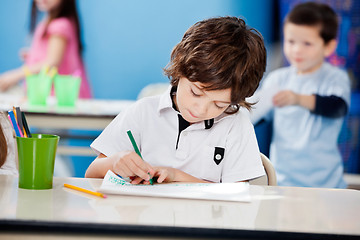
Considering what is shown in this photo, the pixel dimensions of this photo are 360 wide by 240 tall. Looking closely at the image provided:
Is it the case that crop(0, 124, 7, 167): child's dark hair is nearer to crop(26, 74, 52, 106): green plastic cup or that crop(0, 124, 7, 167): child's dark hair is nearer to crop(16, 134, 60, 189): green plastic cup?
crop(16, 134, 60, 189): green plastic cup

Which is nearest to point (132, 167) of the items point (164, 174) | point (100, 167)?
point (164, 174)

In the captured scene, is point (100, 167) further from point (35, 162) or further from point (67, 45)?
point (67, 45)

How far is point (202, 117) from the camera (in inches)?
52.9

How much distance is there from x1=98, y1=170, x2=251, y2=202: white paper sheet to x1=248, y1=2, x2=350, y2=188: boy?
5.32 ft

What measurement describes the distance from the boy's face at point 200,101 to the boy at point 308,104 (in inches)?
58.9

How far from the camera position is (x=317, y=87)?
2969mm

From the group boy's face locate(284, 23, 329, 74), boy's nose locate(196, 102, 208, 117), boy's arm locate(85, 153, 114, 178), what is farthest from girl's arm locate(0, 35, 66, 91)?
boy's nose locate(196, 102, 208, 117)

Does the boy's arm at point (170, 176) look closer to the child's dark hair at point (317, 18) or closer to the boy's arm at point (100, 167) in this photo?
the boy's arm at point (100, 167)

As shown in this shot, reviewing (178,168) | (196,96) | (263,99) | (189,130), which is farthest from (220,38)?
(263,99)

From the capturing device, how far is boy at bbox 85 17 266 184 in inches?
52.2

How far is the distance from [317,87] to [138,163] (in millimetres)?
2009

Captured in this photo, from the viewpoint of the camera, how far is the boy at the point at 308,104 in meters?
2.82

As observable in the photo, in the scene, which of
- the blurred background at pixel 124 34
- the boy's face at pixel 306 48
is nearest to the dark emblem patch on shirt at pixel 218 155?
the boy's face at pixel 306 48

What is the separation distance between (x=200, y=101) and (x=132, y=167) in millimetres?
259
